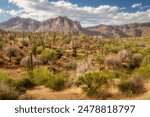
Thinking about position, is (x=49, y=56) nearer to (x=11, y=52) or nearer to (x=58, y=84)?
(x=11, y=52)

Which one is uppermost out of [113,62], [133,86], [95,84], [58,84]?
[95,84]

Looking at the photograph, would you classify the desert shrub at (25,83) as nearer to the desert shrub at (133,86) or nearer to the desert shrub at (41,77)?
the desert shrub at (41,77)

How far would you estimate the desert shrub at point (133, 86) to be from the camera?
19.6m

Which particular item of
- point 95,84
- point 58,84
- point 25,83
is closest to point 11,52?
point 25,83

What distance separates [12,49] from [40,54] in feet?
23.5

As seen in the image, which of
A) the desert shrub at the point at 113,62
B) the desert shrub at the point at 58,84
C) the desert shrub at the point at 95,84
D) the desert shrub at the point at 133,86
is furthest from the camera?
the desert shrub at the point at 113,62

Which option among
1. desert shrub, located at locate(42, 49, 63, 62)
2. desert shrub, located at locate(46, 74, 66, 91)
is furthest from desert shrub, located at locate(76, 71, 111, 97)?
desert shrub, located at locate(42, 49, 63, 62)

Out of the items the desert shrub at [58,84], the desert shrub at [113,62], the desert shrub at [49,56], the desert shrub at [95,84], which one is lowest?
the desert shrub at [113,62]

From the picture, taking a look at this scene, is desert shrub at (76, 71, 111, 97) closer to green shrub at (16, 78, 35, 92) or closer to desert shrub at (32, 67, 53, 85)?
green shrub at (16, 78, 35, 92)

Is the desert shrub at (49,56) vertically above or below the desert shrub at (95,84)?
below

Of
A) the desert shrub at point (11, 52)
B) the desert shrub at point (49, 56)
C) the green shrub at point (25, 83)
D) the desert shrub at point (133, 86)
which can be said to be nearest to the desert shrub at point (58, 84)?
the green shrub at point (25, 83)

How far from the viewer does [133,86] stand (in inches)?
786

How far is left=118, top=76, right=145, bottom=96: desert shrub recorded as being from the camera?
64.2ft

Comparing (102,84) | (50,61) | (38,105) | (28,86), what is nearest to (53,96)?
(102,84)
